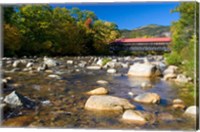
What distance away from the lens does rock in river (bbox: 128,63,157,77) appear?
5879 millimetres

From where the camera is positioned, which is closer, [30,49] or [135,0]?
[135,0]

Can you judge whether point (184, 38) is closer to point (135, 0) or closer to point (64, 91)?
point (64, 91)

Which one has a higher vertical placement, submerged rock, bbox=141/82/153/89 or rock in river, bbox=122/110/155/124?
submerged rock, bbox=141/82/153/89

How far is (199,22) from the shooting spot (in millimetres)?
2350

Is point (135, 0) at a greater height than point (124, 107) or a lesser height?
greater

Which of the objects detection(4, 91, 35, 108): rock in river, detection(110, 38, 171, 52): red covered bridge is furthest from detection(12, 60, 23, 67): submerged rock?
detection(4, 91, 35, 108): rock in river

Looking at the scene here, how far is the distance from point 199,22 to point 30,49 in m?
3.35

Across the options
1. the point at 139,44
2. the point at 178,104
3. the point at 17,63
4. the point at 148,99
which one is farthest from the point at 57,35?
the point at 178,104

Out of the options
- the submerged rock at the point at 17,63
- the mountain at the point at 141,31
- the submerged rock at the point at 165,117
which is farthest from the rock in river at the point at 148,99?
the submerged rock at the point at 17,63

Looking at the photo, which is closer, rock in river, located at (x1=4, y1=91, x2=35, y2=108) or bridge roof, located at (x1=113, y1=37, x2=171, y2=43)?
rock in river, located at (x1=4, y1=91, x2=35, y2=108)

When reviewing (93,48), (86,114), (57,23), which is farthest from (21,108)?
(57,23)

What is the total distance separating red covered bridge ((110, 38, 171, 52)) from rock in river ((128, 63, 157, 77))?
1.34 meters

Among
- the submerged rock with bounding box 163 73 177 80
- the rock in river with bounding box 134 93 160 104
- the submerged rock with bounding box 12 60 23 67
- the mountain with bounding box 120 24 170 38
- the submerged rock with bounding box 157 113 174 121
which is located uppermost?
the mountain with bounding box 120 24 170 38

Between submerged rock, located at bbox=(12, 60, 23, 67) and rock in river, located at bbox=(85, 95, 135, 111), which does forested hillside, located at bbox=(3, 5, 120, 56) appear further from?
rock in river, located at bbox=(85, 95, 135, 111)
